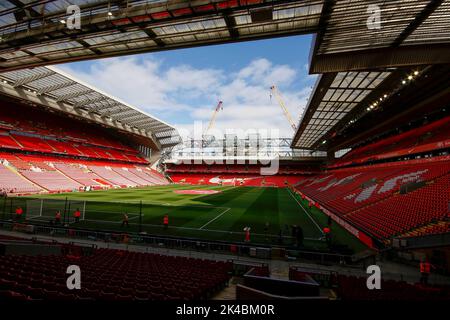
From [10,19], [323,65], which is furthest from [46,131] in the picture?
[323,65]

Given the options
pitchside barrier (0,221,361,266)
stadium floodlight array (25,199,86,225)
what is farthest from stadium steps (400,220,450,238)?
stadium floodlight array (25,199,86,225)

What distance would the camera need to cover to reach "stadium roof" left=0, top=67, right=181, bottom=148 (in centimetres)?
3103

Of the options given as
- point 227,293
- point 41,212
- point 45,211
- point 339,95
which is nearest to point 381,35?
point 339,95

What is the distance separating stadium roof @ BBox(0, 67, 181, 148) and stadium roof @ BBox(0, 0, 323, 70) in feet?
75.5

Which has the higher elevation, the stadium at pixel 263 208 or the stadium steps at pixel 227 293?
the stadium at pixel 263 208

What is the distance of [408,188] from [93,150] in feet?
209

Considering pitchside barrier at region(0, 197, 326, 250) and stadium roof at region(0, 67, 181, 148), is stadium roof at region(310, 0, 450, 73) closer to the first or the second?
pitchside barrier at region(0, 197, 326, 250)

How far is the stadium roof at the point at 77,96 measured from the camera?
1222 inches

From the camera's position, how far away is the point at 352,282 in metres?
8.53

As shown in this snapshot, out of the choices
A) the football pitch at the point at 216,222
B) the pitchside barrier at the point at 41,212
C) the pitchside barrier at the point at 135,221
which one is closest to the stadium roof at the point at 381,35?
the football pitch at the point at 216,222

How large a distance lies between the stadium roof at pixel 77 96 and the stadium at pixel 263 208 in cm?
36

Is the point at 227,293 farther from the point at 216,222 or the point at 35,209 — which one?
the point at 35,209

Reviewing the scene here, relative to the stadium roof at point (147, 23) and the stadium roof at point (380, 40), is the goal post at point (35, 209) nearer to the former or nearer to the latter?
the stadium roof at point (147, 23)

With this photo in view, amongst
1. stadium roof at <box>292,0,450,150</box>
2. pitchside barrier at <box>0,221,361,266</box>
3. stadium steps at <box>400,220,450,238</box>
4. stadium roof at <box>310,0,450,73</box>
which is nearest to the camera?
stadium roof at <box>310,0,450,73</box>
